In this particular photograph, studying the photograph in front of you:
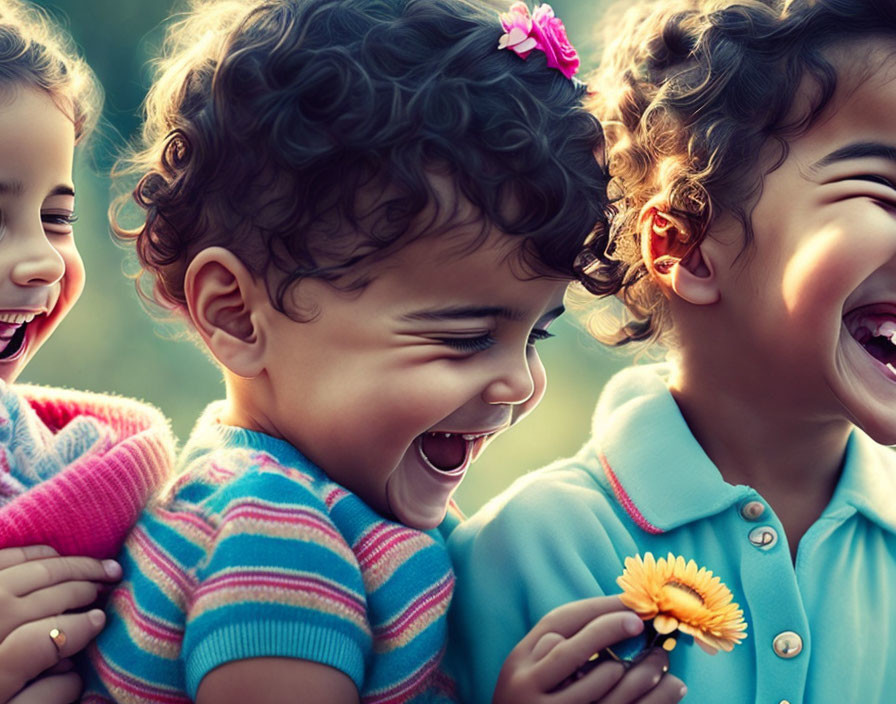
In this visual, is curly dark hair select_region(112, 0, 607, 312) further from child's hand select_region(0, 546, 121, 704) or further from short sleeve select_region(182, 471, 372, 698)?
child's hand select_region(0, 546, 121, 704)

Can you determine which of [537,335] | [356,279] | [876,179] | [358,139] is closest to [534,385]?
[537,335]

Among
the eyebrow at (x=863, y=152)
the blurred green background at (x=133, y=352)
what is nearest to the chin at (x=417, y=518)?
the eyebrow at (x=863, y=152)

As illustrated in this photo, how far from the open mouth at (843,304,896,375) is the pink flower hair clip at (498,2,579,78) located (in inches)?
19.5

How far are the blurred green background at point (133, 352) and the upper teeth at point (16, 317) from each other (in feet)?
4.03

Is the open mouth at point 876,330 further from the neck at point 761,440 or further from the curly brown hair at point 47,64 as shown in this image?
the curly brown hair at point 47,64

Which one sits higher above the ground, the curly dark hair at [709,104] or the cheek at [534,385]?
the curly dark hair at [709,104]

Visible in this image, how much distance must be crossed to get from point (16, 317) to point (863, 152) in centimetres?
112

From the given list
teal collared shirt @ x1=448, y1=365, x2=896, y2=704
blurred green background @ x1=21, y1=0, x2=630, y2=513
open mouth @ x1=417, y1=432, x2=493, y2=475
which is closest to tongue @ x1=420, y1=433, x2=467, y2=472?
open mouth @ x1=417, y1=432, x2=493, y2=475

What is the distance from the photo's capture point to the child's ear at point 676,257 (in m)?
1.62

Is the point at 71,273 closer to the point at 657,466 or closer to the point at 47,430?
the point at 47,430

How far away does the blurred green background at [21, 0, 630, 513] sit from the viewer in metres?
3.04

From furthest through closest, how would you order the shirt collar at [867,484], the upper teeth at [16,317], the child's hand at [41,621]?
1. the shirt collar at [867,484]
2. the upper teeth at [16,317]
3. the child's hand at [41,621]

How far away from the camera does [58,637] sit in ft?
4.34

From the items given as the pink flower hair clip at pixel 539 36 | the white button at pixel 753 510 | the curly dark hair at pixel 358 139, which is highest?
the pink flower hair clip at pixel 539 36
